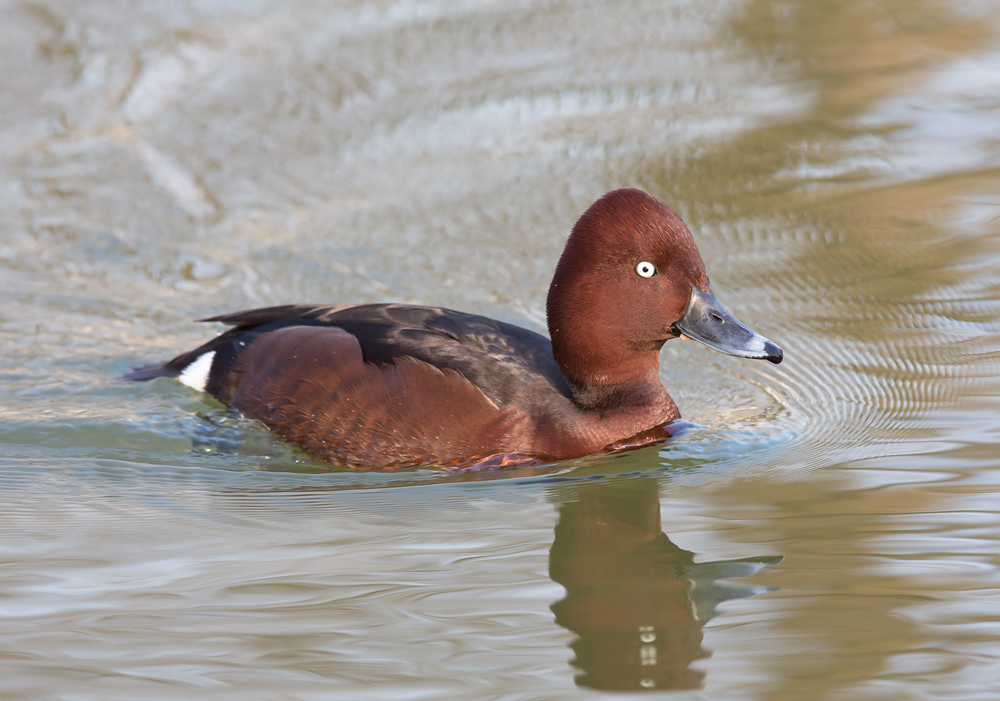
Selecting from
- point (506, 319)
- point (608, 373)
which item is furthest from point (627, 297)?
point (506, 319)

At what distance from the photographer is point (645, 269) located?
477cm

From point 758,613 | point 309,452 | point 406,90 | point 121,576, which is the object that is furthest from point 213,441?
point 406,90

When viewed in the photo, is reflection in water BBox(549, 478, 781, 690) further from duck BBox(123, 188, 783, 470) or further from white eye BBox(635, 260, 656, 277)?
white eye BBox(635, 260, 656, 277)

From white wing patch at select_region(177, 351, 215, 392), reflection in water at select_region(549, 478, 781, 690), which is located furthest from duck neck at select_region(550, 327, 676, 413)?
white wing patch at select_region(177, 351, 215, 392)

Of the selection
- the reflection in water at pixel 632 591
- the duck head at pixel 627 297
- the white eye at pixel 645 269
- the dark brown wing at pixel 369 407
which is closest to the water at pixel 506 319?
the reflection in water at pixel 632 591

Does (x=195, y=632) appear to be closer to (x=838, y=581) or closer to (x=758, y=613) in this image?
(x=758, y=613)

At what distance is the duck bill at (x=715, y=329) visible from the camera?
15.5 feet

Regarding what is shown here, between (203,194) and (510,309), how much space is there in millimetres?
2698

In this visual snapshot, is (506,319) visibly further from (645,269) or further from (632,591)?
(632,591)

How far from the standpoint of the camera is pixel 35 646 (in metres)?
3.21

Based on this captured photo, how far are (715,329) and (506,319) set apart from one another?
2227 millimetres

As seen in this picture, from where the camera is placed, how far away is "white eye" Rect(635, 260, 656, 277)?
15.6ft

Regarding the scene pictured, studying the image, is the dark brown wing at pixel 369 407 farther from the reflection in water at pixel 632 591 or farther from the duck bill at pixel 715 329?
the duck bill at pixel 715 329

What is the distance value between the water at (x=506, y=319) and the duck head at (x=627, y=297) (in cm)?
43
